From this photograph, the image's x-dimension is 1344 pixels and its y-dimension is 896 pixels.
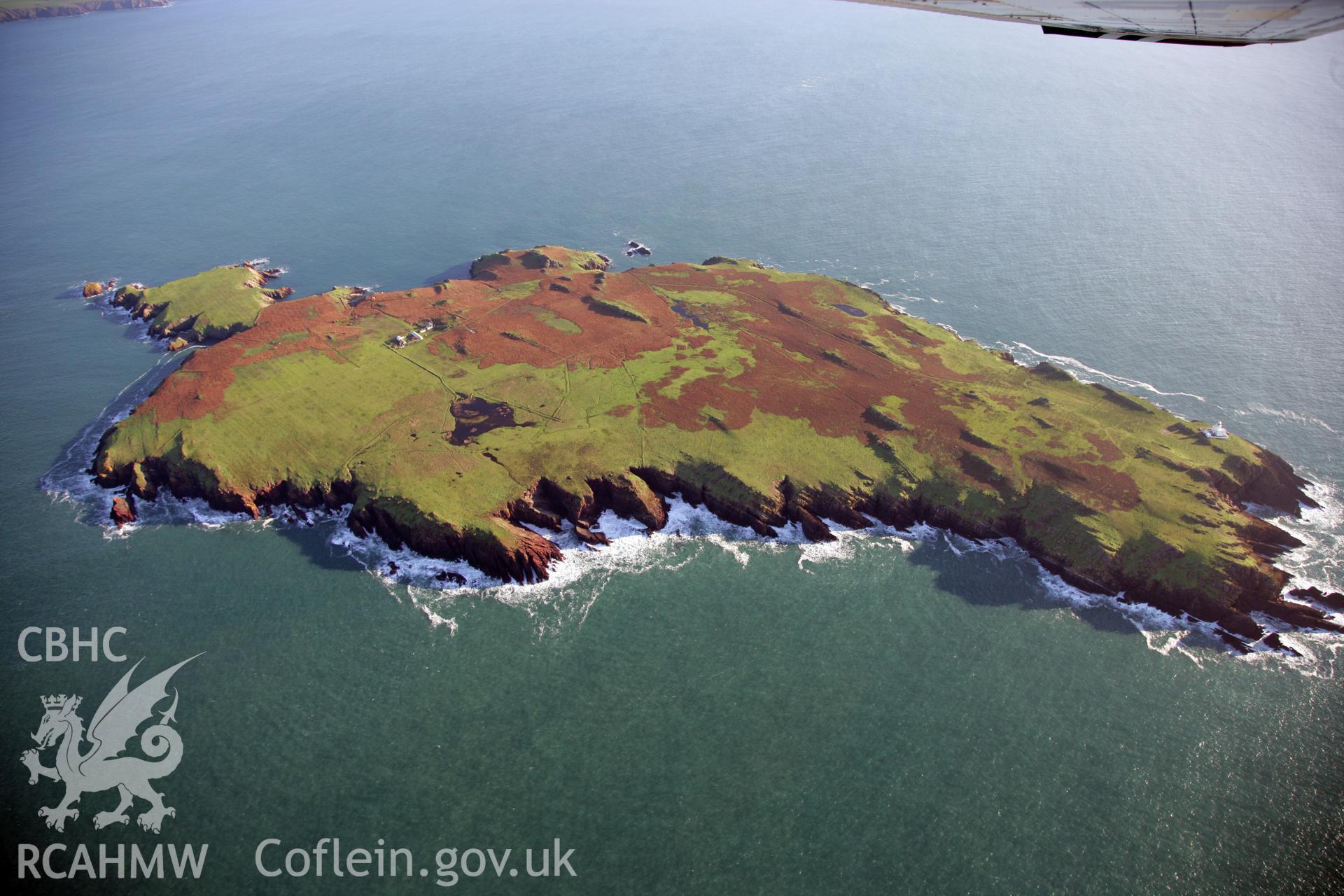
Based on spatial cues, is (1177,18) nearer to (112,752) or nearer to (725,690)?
(725,690)

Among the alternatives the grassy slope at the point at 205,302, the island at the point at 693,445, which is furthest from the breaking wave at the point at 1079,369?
the grassy slope at the point at 205,302

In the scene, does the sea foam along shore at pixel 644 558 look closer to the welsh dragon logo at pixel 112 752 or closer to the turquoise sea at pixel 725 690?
the turquoise sea at pixel 725 690

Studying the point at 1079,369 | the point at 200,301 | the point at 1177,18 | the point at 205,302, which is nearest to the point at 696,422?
the point at 1079,369

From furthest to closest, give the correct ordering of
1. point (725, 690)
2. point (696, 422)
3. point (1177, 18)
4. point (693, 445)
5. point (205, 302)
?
point (205, 302) → point (696, 422) → point (693, 445) → point (725, 690) → point (1177, 18)

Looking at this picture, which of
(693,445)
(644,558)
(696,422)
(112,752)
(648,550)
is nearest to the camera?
(112,752)

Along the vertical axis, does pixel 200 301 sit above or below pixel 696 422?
above

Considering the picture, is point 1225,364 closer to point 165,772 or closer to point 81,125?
point 165,772

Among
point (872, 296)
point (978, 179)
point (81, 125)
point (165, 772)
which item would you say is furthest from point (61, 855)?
point (81, 125)
